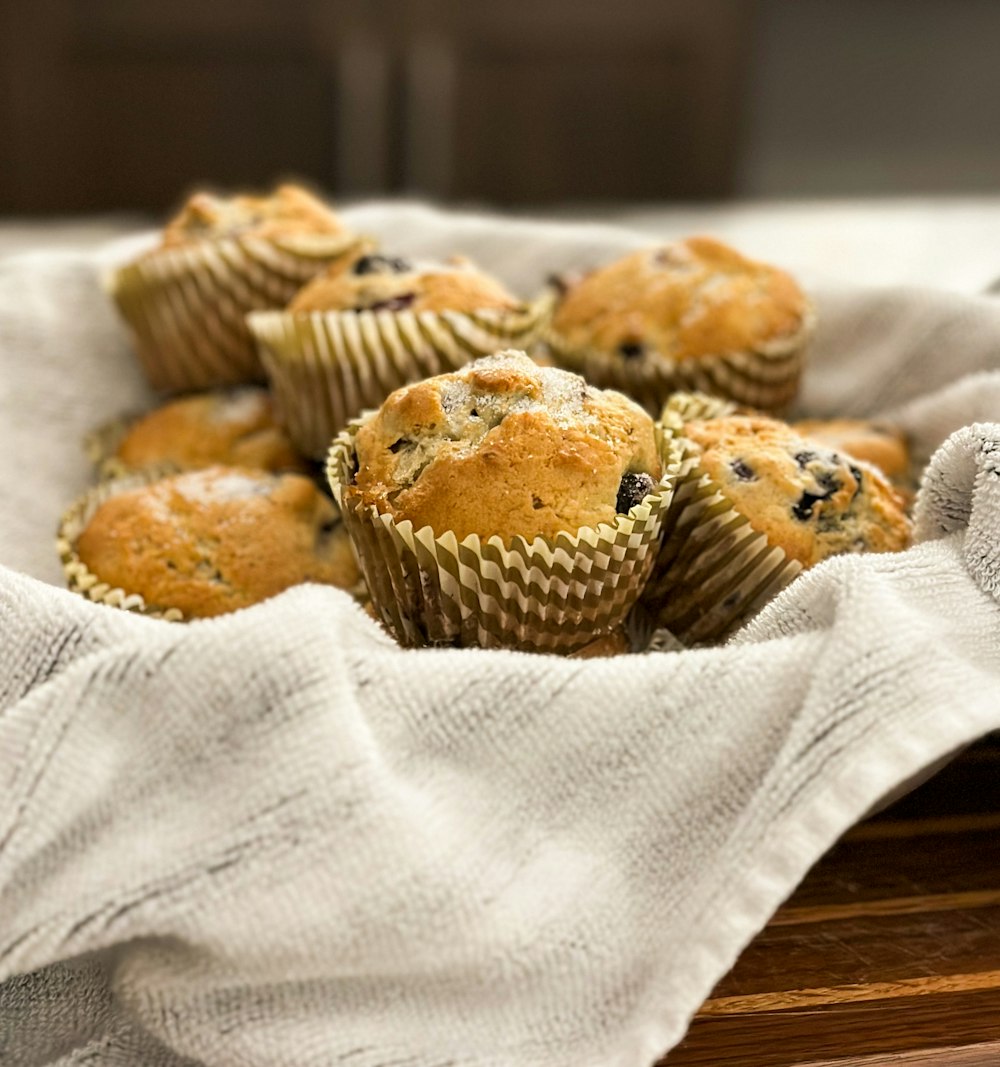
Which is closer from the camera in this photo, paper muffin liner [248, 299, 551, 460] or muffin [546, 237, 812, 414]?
paper muffin liner [248, 299, 551, 460]

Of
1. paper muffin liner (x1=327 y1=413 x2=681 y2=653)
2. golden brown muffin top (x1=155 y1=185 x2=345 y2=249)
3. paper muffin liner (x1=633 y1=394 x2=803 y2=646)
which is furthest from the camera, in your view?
golden brown muffin top (x1=155 y1=185 x2=345 y2=249)

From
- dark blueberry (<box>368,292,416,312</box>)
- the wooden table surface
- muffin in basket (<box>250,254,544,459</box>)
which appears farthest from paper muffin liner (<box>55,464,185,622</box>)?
the wooden table surface

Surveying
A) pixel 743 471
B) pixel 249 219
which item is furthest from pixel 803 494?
pixel 249 219

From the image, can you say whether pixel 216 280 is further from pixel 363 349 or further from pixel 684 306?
pixel 684 306

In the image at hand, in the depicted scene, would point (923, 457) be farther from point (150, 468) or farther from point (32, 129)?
point (32, 129)

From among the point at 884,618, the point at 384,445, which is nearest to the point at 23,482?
the point at 384,445

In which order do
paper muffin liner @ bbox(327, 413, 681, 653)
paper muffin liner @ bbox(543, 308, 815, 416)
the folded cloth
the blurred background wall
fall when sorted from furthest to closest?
the blurred background wall < paper muffin liner @ bbox(543, 308, 815, 416) < paper muffin liner @ bbox(327, 413, 681, 653) < the folded cloth

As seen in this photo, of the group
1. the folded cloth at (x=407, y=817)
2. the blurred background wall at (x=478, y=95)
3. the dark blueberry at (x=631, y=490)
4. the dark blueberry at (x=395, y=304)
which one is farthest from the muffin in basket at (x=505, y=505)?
the blurred background wall at (x=478, y=95)

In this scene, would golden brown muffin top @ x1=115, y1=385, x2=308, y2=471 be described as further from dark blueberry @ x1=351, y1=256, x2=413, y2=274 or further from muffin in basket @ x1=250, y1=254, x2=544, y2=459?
dark blueberry @ x1=351, y1=256, x2=413, y2=274
